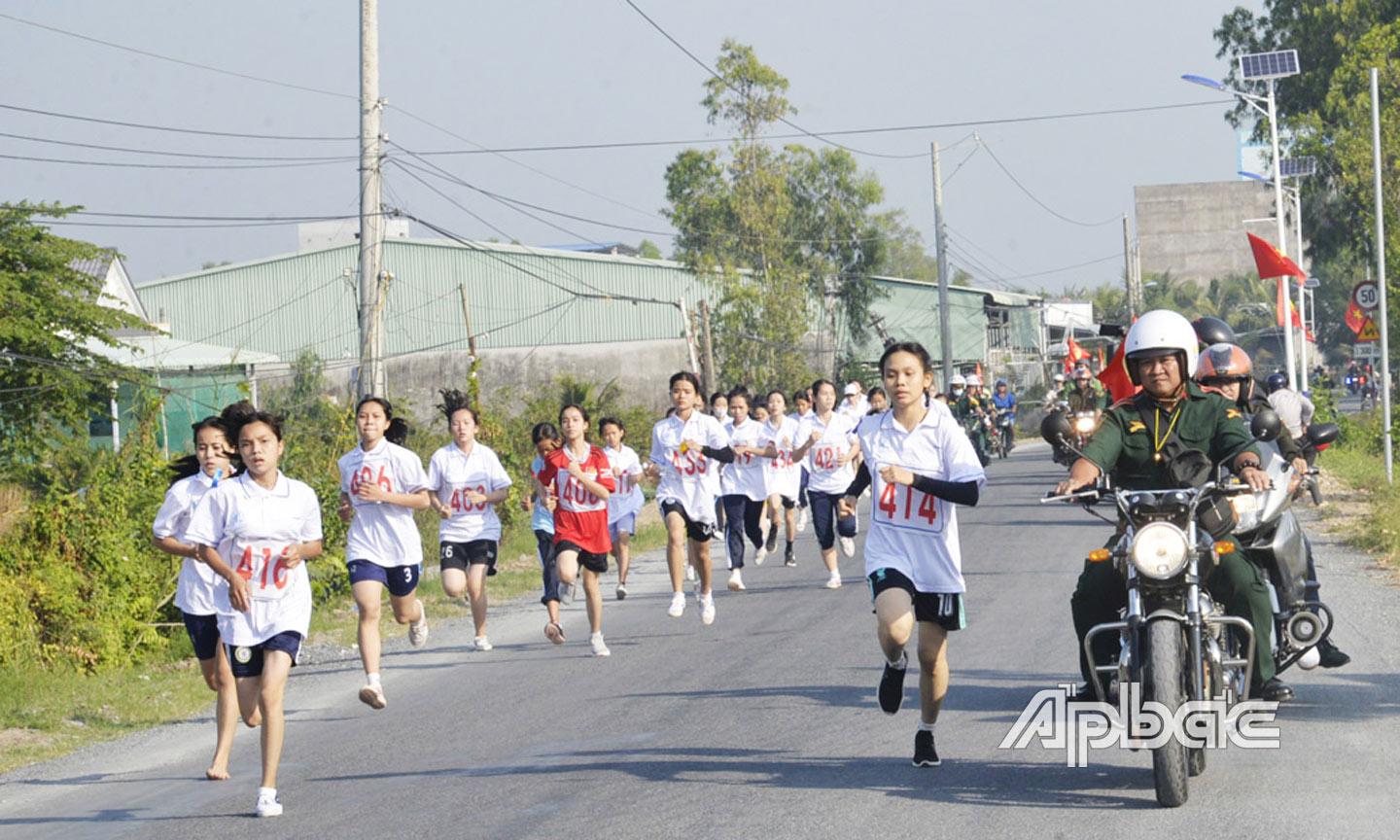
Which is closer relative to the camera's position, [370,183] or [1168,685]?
[1168,685]

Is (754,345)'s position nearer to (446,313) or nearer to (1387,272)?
(446,313)

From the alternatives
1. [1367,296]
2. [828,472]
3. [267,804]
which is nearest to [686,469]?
[828,472]

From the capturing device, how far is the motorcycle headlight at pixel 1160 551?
5980mm

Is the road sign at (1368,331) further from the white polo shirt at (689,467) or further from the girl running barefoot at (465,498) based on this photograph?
the girl running barefoot at (465,498)

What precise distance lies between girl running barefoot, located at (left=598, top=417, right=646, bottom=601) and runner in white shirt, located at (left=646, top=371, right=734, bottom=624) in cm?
27

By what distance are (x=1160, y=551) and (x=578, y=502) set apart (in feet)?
20.9

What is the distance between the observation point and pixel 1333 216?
152 feet

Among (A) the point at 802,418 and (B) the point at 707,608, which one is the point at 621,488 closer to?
(B) the point at 707,608

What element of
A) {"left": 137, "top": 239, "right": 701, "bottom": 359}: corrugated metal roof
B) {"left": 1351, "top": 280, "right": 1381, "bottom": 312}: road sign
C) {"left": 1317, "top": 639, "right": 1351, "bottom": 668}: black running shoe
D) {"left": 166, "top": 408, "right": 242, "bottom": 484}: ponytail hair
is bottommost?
{"left": 1317, "top": 639, "right": 1351, "bottom": 668}: black running shoe

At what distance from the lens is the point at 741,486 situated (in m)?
15.8

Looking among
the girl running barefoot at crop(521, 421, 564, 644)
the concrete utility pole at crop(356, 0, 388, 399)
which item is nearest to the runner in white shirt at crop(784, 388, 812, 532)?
the girl running barefoot at crop(521, 421, 564, 644)

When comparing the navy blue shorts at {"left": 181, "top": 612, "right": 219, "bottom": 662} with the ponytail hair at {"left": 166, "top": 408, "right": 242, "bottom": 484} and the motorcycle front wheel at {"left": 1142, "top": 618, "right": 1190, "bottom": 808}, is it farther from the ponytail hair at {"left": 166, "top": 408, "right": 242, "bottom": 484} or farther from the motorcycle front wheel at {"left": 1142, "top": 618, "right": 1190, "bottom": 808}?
the motorcycle front wheel at {"left": 1142, "top": 618, "right": 1190, "bottom": 808}

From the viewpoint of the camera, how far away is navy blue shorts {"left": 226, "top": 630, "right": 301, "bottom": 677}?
289 inches

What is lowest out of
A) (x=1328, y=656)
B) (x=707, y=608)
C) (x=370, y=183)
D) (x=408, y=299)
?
(x=707, y=608)
